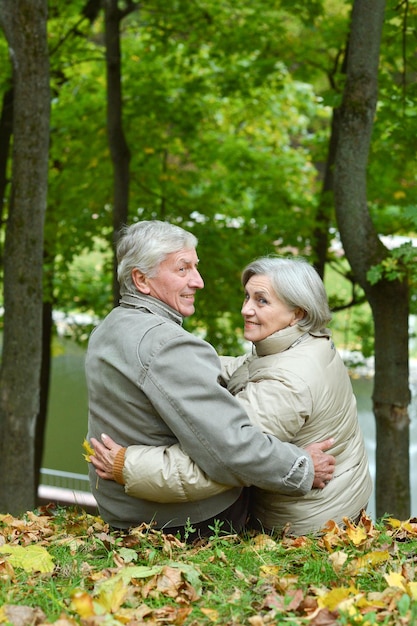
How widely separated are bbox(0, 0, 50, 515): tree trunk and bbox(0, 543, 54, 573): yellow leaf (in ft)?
10.8

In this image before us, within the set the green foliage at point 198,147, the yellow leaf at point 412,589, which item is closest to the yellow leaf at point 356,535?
the yellow leaf at point 412,589

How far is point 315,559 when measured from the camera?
11.6 feet

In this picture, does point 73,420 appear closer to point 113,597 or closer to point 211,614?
point 113,597

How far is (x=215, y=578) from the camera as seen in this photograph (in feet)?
11.0

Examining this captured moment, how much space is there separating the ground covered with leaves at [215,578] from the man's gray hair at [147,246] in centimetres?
111

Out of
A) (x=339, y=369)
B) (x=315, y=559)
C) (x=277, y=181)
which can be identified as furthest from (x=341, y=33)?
(x=315, y=559)

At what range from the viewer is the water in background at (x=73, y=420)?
17.2 meters

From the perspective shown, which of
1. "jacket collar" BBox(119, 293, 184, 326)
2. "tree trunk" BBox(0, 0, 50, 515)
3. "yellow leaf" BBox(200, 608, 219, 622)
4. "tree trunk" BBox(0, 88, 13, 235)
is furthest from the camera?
"tree trunk" BBox(0, 88, 13, 235)

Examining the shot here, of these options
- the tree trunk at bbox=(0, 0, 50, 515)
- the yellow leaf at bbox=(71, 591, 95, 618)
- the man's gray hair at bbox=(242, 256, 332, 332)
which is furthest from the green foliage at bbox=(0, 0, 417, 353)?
the yellow leaf at bbox=(71, 591, 95, 618)

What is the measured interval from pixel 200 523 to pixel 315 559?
1.87ft

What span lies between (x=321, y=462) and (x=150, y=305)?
998 mm

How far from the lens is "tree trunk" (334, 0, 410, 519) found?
631cm

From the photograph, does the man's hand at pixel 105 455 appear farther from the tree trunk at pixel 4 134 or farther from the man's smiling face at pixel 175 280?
the tree trunk at pixel 4 134

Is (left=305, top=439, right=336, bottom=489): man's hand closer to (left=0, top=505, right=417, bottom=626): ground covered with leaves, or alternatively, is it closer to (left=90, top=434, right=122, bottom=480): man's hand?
(left=0, top=505, right=417, bottom=626): ground covered with leaves
